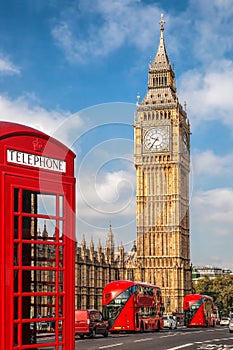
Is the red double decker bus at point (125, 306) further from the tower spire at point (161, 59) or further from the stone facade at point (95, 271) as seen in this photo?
the tower spire at point (161, 59)

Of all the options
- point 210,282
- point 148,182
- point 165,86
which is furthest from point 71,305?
point 210,282

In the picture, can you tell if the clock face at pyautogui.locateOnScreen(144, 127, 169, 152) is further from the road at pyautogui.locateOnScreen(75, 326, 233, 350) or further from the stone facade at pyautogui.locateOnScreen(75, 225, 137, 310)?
the road at pyautogui.locateOnScreen(75, 326, 233, 350)

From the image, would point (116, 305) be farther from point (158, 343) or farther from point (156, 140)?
point (156, 140)

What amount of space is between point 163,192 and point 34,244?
73.0 m

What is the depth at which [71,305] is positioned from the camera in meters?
6.05

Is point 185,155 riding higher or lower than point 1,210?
higher

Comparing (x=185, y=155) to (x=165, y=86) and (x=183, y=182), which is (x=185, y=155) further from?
(x=165, y=86)

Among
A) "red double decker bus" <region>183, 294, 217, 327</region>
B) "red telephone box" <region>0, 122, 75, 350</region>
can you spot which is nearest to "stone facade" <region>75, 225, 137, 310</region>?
"red double decker bus" <region>183, 294, 217, 327</region>

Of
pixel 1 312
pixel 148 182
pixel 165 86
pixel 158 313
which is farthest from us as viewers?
pixel 165 86

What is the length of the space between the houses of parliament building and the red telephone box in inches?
2662

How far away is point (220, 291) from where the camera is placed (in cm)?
9281

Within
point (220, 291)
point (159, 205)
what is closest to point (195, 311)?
point (159, 205)

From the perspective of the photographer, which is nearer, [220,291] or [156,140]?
[156,140]

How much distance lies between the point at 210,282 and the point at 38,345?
92370mm
